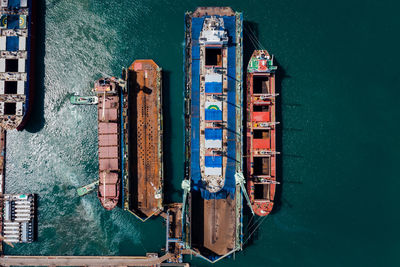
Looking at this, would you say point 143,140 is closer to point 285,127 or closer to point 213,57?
point 213,57

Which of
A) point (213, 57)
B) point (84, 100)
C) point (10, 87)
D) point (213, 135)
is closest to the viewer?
point (213, 135)

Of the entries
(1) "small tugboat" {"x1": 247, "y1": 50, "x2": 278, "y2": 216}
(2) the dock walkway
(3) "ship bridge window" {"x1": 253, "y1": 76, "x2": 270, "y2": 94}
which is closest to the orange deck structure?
(2) the dock walkway

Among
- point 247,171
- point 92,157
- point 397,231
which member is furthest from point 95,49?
point 397,231

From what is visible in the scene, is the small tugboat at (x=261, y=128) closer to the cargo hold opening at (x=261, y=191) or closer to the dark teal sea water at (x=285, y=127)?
the cargo hold opening at (x=261, y=191)

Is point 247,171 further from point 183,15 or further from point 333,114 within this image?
point 183,15

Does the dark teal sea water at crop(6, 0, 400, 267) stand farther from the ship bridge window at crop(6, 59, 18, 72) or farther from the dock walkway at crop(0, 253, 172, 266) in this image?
the ship bridge window at crop(6, 59, 18, 72)

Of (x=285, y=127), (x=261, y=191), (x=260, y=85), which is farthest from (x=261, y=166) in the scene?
(x=260, y=85)
